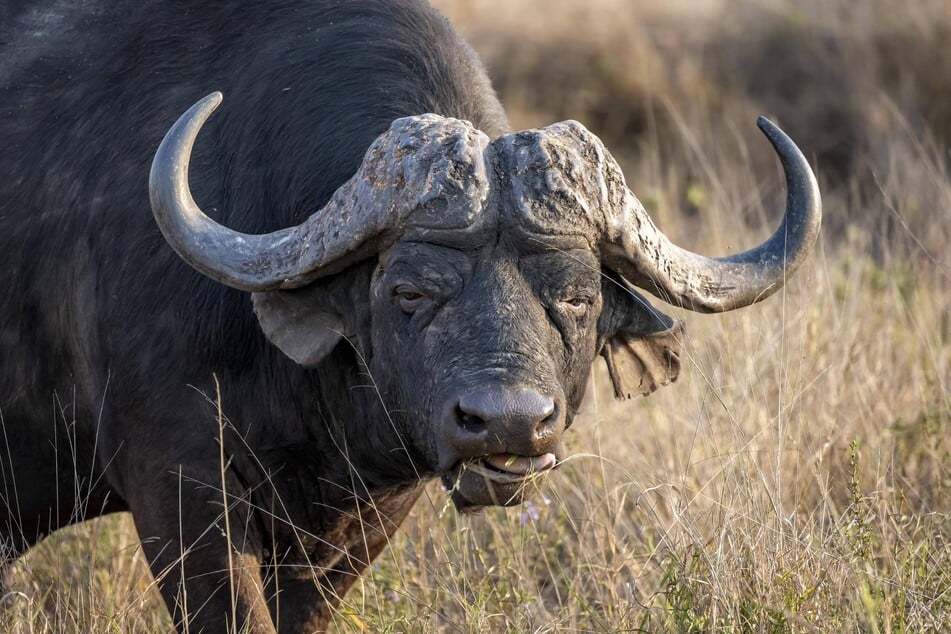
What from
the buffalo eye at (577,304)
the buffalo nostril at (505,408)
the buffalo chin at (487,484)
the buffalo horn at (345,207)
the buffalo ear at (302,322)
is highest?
the buffalo horn at (345,207)

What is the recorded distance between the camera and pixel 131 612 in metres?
4.19

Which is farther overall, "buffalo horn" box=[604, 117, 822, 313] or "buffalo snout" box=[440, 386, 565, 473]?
"buffalo horn" box=[604, 117, 822, 313]

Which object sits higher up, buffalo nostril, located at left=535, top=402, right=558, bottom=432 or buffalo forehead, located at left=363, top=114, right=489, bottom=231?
buffalo forehead, located at left=363, top=114, right=489, bottom=231

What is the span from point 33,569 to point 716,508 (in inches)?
99.9

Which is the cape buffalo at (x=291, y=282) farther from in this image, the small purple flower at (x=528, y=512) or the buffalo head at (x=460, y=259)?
the small purple flower at (x=528, y=512)

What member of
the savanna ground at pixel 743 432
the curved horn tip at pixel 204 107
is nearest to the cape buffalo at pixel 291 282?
the curved horn tip at pixel 204 107

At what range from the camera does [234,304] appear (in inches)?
156

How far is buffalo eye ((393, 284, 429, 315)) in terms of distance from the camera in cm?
358

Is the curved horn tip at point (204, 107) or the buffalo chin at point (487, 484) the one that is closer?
the buffalo chin at point (487, 484)

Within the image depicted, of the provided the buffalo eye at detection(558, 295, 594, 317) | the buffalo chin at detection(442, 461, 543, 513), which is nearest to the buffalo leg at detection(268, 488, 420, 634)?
the buffalo chin at detection(442, 461, 543, 513)

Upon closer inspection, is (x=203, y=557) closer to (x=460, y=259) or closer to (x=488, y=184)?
(x=460, y=259)

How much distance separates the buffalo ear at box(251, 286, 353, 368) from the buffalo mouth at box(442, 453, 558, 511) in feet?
1.82

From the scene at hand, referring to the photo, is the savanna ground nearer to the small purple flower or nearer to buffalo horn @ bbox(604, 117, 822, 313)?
the small purple flower

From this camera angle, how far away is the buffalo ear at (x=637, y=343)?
154 inches
